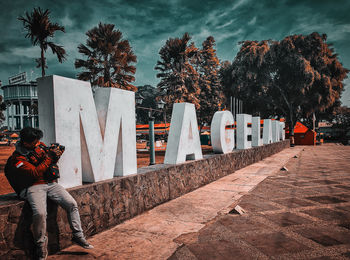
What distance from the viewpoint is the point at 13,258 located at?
2.21 metres

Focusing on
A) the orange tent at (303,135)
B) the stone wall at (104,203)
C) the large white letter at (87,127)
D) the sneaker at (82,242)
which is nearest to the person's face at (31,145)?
the large white letter at (87,127)

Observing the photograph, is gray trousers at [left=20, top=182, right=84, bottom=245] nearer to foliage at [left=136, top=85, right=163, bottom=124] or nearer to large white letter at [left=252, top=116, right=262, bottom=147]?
large white letter at [left=252, top=116, right=262, bottom=147]

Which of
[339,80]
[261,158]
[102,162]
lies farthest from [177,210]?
[339,80]

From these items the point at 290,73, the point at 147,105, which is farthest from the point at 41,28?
the point at 147,105

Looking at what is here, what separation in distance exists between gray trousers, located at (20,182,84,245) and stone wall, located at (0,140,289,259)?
124 mm

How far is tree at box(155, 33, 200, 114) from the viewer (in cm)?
2308

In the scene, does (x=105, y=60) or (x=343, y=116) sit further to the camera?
(x=343, y=116)

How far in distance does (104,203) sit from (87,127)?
111cm

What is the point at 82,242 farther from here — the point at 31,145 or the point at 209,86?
the point at 209,86

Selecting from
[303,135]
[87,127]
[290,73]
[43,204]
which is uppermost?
[290,73]

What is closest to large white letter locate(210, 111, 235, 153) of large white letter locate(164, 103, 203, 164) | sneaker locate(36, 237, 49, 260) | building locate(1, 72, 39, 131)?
large white letter locate(164, 103, 203, 164)

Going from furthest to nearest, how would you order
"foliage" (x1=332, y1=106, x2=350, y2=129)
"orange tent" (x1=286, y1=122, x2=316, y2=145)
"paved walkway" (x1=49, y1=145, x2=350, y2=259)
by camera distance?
"foliage" (x1=332, y1=106, x2=350, y2=129), "orange tent" (x1=286, y1=122, x2=316, y2=145), "paved walkway" (x1=49, y1=145, x2=350, y2=259)

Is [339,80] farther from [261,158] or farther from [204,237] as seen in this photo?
[204,237]

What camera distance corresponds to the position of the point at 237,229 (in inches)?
127
